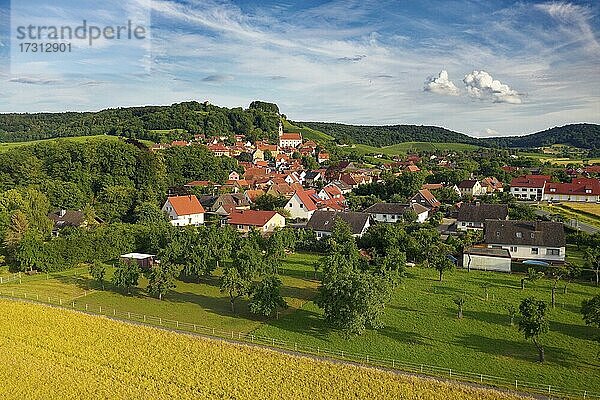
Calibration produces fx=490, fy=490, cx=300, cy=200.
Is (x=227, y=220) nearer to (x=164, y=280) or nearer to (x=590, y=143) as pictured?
(x=164, y=280)

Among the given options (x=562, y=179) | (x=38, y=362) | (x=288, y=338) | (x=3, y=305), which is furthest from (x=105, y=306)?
(x=562, y=179)

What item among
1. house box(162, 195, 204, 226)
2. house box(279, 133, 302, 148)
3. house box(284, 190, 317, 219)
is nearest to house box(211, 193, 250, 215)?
house box(162, 195, 204, 226)

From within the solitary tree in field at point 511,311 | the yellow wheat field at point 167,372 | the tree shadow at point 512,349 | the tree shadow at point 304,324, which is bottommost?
the yellow wheat field at point 167,372

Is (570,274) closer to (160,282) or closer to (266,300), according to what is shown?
(266,300)

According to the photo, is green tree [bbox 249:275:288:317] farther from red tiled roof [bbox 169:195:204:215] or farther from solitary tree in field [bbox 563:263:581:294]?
red tiled roof [bbox 169:195:204:215]

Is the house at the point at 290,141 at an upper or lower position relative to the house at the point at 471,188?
upper

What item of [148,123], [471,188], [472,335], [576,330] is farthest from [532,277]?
[148,123]

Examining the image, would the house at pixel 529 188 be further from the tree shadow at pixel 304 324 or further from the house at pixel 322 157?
the tree shadow at pixel 304 324

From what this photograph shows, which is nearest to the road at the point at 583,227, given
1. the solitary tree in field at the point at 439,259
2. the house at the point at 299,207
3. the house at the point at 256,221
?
the solitary tree in field at the point at 439,259
